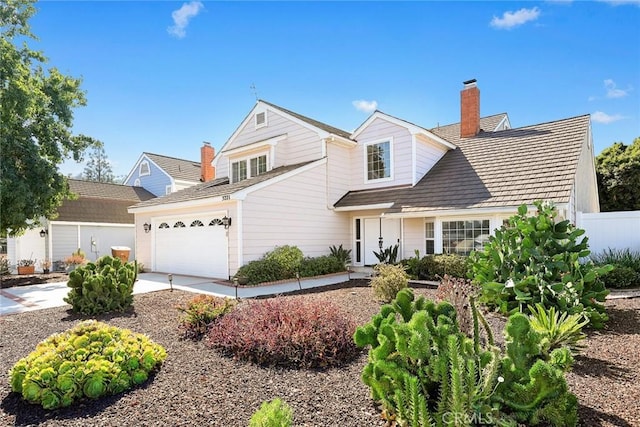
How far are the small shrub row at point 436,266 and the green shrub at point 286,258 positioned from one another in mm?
3821

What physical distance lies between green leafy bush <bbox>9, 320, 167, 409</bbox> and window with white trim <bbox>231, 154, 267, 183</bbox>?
12364 millimetres

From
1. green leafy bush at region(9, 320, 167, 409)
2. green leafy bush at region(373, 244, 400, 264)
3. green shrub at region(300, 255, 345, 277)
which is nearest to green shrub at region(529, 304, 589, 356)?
green leafy bush at region(9, 320, 167, 409)

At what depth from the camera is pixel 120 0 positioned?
8.66 m

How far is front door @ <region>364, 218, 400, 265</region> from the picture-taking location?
1394cm

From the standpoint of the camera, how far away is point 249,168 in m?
16.9

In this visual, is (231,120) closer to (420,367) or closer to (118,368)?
(118,368)

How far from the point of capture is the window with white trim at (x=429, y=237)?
12914mm

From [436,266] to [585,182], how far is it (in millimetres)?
8702

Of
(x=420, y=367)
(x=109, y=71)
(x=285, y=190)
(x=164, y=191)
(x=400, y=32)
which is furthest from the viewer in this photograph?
(x=164, y=191)

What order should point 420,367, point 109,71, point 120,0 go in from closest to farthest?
point 420,367
point 120,0
point 109,71

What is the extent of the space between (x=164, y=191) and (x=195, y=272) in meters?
13.8

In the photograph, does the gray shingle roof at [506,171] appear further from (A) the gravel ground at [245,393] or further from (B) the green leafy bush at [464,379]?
(B) the green leafy bush at [464,379]

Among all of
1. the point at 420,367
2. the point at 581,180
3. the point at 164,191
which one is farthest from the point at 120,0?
the point at 164,191

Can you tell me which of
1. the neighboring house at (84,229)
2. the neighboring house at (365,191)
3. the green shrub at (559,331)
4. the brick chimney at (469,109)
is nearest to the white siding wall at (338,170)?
the neighboring house at (365,191)
